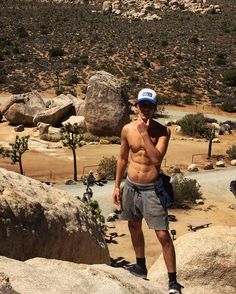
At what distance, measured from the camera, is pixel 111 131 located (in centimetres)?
3750

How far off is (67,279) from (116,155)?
1067 inches

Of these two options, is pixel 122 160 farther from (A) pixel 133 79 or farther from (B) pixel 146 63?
(B) pixel 146 63

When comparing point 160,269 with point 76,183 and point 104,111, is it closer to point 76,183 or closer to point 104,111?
point 76,183

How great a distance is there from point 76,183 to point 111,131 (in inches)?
457

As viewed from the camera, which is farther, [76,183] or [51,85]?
[51,85]

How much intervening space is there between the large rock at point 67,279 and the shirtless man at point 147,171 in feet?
2.37

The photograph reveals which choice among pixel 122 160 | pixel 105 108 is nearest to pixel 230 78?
pixel 105 108

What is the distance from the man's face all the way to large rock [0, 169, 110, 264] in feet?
9.93

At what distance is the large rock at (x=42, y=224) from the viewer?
8133 mm

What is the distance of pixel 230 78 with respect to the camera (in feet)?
189

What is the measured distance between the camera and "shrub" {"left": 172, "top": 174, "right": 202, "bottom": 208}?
24.2m

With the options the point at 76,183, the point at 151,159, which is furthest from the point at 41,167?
the point at 151,159

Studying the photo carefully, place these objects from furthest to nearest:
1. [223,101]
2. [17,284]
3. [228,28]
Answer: [228,28] → [223,101] → [17,284]

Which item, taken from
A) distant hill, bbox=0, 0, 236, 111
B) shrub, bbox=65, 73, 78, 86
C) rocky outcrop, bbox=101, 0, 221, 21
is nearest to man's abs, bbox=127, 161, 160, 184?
distant hill, bbox=0, 0, 236, 111
